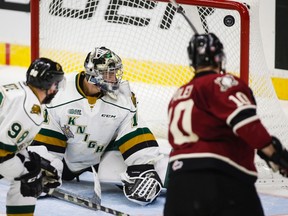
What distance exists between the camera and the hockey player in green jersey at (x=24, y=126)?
2975 millimetres

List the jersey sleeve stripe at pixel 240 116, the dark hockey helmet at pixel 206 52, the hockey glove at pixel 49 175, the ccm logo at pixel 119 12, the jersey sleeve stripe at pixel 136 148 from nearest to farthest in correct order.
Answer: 1. the jersey sleeve stripe at pixel 240 116
2. the dark hockey helmet at pixel 206 52
3. the hockey glove at pixel 49 175
4. the jersey sleeve stripe at pixel 136 148
5. the ccm logo at pixel 119 12

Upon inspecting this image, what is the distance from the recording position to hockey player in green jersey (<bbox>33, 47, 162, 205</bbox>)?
12.8 feet

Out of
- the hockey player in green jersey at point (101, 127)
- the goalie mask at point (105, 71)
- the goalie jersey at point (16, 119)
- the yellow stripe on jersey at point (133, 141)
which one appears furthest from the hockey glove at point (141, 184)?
the goalie jersey at point (16, 119)

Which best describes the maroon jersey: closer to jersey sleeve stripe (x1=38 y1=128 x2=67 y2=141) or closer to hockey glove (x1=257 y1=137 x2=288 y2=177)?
hockey glove (x1=257 y1=137 x2=288 y2=177)

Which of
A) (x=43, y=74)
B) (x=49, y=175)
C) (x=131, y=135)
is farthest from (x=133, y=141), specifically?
(x=43, y=74)

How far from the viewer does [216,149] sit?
2.37 meters

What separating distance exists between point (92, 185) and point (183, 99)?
78.1 inches

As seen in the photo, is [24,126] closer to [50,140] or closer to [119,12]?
[50,140]

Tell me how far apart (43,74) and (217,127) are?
932 mm

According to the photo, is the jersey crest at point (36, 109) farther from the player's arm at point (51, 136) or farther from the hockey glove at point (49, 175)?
the player's arm at point (51, 136)

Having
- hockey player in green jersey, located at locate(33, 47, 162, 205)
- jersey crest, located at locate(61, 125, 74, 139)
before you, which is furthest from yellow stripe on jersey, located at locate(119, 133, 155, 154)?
jersey crest, located at locate(61, 125, 74, 139)

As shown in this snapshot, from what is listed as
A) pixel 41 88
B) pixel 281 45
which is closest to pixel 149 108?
pixel 281 45

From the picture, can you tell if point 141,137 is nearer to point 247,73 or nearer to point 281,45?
A: point 247,73

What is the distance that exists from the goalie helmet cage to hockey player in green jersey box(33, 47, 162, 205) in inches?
20.1
